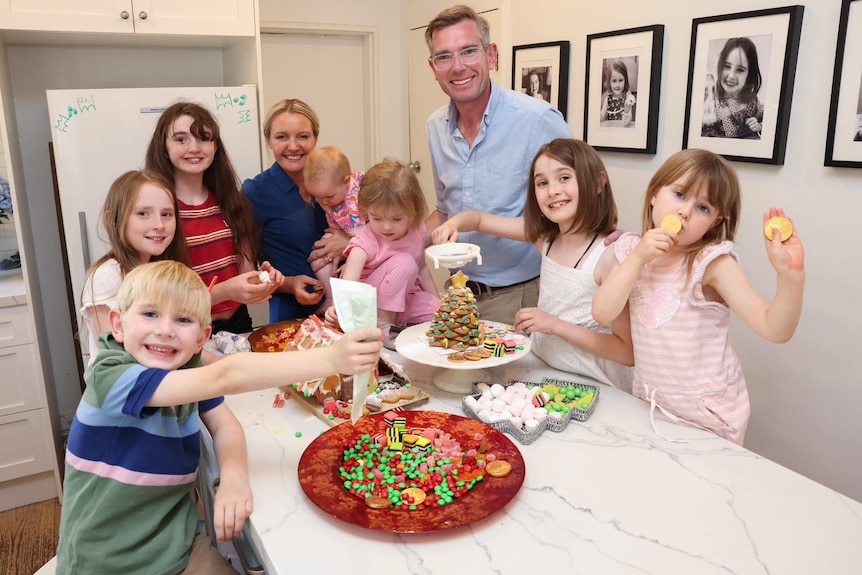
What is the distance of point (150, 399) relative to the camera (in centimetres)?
115

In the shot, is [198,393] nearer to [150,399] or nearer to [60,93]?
[150,399]

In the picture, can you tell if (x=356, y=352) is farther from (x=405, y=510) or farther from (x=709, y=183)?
(x=709, y=183)

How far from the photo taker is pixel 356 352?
1.09m

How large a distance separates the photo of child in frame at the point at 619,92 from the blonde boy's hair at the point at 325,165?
144 cm

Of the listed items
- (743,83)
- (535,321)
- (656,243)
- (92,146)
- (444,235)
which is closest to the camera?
(656,243)

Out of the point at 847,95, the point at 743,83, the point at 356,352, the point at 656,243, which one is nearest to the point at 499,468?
the point at 356,352

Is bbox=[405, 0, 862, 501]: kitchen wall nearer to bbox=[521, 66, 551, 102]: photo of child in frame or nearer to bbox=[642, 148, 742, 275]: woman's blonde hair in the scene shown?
bbox=[521, 66, 551, 102]: photo of child in frame

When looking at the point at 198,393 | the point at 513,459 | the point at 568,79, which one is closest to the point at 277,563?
the point at 198,393

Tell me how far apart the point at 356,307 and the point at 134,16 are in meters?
2.18

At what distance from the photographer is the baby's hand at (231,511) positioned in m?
1.12

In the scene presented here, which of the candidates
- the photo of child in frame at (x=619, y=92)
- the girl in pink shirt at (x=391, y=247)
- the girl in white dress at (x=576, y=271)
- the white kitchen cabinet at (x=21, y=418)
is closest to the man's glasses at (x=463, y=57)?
the girl in pink shirt at (x=391, y=247)

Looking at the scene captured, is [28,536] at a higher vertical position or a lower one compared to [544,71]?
lower

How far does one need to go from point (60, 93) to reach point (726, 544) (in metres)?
2.63

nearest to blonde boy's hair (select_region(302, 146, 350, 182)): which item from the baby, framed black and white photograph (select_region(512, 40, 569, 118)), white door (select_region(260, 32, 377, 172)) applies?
the baby
